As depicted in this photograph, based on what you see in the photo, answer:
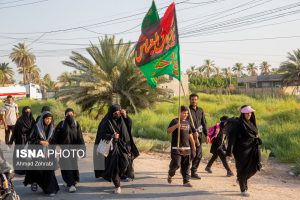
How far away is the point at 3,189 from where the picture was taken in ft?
16.7

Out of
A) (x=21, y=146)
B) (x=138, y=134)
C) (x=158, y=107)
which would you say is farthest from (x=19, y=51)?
(x=21, y=146)

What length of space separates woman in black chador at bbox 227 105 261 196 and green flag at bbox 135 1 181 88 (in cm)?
181

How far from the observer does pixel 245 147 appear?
21.8ft

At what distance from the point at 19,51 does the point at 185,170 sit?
58.3 meters

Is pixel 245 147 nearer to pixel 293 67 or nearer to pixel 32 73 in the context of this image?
pixel 293 67

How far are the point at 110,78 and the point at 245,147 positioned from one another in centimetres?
1506

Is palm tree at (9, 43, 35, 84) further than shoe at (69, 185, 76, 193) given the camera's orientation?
Yes

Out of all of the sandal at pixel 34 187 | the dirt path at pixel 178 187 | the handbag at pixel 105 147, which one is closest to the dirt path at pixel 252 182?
the dirt path at pixel 178 187

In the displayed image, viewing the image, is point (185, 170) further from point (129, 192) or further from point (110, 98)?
point (110, 98)

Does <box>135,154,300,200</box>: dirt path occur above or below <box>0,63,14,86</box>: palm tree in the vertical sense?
below

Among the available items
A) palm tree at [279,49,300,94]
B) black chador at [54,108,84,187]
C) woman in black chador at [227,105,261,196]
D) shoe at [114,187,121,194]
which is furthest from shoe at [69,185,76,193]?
palm tree at [279,49,300,94]

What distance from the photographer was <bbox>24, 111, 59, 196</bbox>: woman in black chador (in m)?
6.74

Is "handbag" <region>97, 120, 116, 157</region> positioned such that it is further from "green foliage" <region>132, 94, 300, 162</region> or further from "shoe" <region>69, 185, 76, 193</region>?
"green foliage" <region>132, 94, 300, 162</region>

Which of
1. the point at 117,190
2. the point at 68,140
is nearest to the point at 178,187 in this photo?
the point at 117,190
